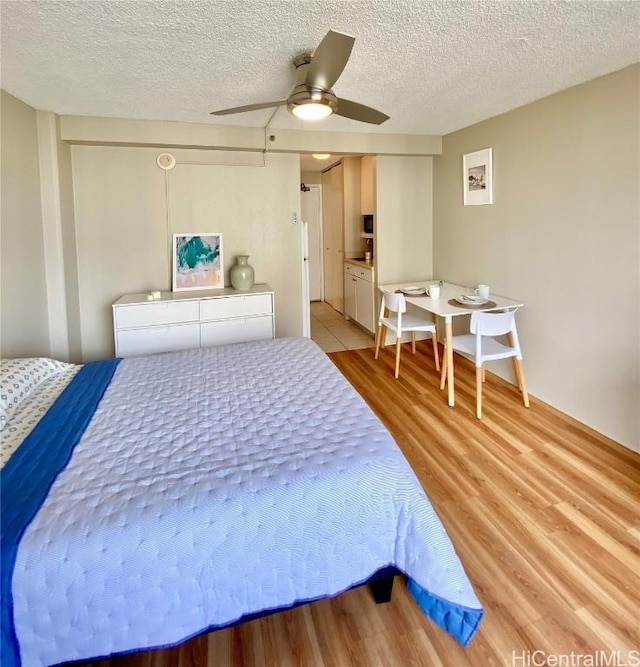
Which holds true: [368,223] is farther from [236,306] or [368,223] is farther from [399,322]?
[236,306]

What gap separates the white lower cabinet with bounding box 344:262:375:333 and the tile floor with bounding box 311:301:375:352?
127 mm

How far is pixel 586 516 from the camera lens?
2.09 m

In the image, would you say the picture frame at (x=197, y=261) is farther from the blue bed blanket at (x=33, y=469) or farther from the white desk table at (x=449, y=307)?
the blue bed blanket at (x=33, y=469)

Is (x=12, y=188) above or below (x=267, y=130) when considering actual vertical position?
below

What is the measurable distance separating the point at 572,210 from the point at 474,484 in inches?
77.2

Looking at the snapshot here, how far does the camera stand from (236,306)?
3807mm

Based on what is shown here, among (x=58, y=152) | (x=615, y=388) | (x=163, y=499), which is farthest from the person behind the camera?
Answer: (x=58, y=152)

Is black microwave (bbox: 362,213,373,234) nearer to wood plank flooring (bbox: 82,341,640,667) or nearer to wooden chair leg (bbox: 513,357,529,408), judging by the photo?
wooden chair leg (bbox: 513,357,529,408)

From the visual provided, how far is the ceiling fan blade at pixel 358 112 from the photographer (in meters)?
2.35

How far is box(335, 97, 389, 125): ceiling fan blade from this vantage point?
2.35 metres

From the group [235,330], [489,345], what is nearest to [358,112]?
[489,345]

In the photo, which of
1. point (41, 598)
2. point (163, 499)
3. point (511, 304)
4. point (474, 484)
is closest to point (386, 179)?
point (511, 304)

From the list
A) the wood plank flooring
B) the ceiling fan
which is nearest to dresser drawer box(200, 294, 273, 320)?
the wood plank flooring

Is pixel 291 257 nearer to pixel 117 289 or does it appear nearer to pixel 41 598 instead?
pixel 117 289
